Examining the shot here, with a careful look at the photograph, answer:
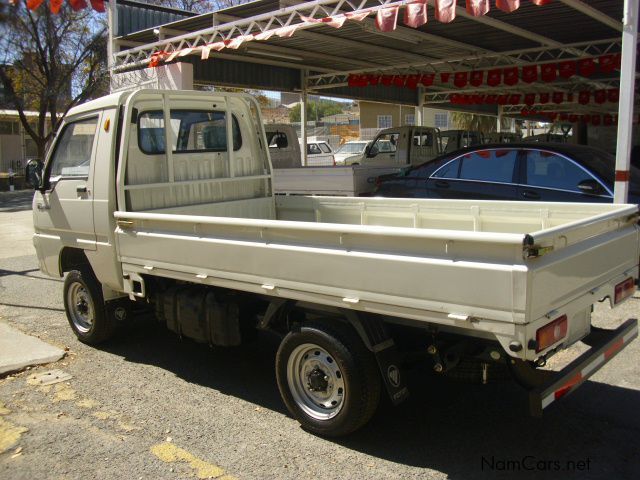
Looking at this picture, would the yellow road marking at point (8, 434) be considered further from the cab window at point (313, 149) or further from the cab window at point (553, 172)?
the cab window at point (313, 149)

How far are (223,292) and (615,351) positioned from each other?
273cm

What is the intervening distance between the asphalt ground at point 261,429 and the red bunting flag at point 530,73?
40.8ft

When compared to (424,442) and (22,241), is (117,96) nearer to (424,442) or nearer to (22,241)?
(424,442)

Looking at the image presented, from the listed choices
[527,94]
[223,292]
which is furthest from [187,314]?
[527,94]

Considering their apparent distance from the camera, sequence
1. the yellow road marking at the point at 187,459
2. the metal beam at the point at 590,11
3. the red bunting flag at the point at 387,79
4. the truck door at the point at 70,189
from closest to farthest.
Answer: the yellow road marking at the point at 187,459 < the truck door at the point at 70,189 < the metal beam at the point at 590,11 < the red bunting flag at the point at 387,79

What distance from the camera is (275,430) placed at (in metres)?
4.09

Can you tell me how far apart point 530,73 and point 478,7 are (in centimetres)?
1010

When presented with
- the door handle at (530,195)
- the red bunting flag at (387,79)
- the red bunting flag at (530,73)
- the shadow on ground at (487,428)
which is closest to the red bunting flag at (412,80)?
the red bunting flag at (387,79)

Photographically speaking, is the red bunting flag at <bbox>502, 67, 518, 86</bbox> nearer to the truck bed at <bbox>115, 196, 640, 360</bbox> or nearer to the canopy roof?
the canopy roof

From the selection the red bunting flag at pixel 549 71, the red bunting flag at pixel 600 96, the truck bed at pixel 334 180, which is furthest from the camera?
the red bunting flag at pixel 600 96

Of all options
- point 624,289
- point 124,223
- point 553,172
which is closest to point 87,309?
point 124,223

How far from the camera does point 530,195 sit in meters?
7.31

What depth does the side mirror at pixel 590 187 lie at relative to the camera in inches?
273

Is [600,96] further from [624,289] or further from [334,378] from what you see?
[334,378]
